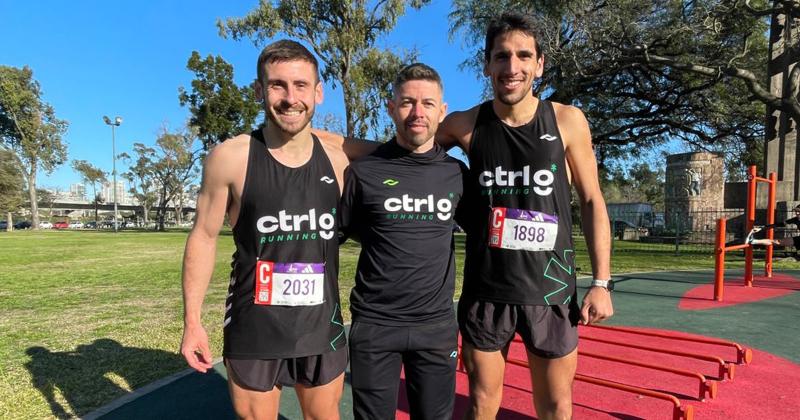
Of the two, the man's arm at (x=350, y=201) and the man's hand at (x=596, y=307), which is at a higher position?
the man's arm at (x=350, y=201)

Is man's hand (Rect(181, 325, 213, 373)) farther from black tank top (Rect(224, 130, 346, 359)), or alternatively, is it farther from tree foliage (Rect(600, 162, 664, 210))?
Answer: tree foliage (Rect(600, 162, 664, 210))

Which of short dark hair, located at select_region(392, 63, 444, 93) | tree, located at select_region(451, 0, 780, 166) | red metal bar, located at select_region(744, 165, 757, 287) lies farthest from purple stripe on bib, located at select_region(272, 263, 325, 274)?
tree, located at select_region(451, 0, 780, 166)

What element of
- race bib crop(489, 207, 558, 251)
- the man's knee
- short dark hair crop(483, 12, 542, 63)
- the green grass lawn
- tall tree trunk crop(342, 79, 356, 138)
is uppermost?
tall tree trunk crop(342, 79, 356, 138)

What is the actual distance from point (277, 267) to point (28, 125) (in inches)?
2151

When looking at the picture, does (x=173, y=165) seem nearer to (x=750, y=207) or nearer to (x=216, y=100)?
(x=216, y=100)

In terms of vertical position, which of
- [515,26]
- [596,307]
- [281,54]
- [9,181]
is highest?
[9,181]

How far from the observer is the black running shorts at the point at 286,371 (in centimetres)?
210

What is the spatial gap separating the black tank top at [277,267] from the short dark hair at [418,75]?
0.69 metres

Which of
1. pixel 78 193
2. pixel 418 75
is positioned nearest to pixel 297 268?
pixel 418 75

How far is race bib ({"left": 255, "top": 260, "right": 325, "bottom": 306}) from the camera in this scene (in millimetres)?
2117

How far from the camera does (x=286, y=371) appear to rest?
7.15 ft

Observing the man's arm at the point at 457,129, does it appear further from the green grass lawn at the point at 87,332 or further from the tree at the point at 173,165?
the tree at the point at 173,165

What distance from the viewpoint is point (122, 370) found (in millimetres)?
4703

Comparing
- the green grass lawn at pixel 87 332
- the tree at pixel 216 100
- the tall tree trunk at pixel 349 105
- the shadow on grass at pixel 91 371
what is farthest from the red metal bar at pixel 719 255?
the tree at pixel 216 100
